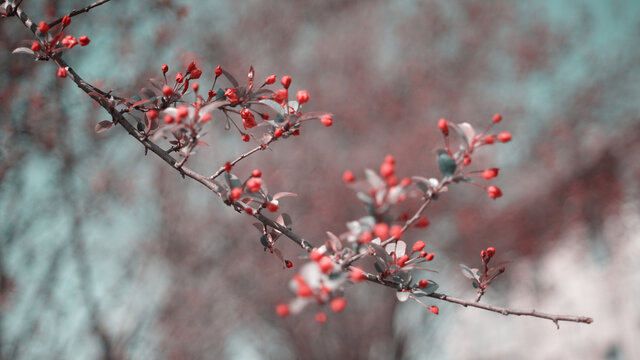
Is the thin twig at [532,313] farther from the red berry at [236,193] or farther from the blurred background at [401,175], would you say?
the blurred background at [401,175]

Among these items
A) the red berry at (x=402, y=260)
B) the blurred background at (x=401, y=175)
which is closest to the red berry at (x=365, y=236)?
the red berry at (x=402, y=260)

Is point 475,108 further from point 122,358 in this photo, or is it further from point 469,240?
point 122,358

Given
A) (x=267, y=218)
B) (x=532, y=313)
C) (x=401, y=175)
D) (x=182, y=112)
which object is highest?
(x=401, y=175)

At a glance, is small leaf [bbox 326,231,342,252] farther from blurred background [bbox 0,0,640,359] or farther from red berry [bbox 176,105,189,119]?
blurred background [bbox 0,0,640,359]

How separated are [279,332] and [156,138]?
19.6 ft

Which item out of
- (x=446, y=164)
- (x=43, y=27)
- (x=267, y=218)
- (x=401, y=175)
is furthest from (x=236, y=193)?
(x=401, y=175)

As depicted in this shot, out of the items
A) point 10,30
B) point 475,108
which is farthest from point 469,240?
point 10,30

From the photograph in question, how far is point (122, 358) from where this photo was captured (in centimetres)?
334

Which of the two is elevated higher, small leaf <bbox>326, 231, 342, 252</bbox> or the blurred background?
the blurred background

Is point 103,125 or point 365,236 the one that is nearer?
point 365,236

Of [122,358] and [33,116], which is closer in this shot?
[33,116]

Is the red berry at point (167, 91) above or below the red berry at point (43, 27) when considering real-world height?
below

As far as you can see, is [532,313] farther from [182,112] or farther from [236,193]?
[182,112]

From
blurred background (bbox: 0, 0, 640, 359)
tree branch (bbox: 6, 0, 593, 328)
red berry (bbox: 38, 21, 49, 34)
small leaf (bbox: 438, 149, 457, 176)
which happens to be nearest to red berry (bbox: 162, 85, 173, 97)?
tree branch (bbox: 6, 0, 593, 328)
